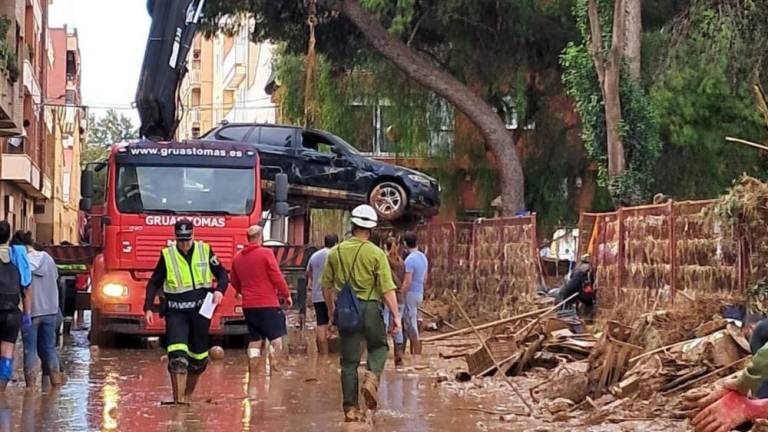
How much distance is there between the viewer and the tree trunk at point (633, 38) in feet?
76.6

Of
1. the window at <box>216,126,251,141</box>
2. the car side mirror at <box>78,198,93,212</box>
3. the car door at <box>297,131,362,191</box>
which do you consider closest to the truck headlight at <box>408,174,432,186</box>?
the car door at <box>297,131,362,191</box>

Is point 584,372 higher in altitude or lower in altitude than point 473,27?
lower

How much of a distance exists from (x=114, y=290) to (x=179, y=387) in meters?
6.21

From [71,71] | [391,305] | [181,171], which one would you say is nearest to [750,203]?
[391,305]

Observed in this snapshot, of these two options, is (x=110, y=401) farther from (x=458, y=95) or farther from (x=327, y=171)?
(x=458, y=95)

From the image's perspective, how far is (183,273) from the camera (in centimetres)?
1185

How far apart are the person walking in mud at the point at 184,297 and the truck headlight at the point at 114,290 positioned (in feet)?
19.9

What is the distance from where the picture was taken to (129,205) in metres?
18.2

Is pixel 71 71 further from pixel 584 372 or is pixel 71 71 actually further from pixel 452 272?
pixel 584 372

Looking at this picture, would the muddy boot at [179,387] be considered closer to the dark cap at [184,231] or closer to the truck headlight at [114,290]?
the dark cap at [184,231]

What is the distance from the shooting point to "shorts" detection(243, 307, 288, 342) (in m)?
14.1

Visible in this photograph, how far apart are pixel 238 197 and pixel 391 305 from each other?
7.68 metres

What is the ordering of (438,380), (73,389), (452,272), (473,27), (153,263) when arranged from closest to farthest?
(73,389) < (438,380) < (153,263) < (452,272) < (473,27)

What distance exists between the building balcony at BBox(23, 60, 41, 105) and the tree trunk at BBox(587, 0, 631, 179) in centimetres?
1787
